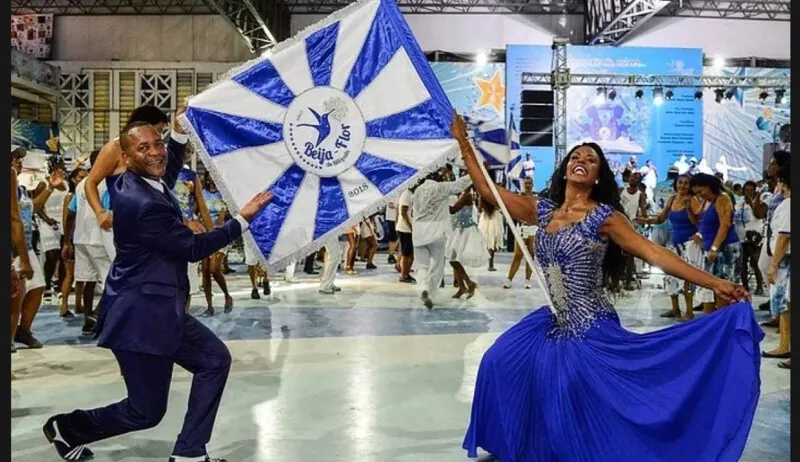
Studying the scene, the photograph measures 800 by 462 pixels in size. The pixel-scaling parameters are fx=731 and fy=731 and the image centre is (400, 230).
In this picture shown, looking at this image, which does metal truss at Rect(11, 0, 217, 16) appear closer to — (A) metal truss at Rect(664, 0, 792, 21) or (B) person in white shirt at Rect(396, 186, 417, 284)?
(B) person in white shirt at Rect(396, 186, 417, 284)

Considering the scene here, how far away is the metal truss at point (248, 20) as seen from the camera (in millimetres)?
14030

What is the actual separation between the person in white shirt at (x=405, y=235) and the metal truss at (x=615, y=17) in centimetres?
826

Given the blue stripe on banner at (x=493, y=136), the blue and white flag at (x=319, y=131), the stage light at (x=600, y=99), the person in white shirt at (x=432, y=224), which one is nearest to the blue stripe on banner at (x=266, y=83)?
the blue and white flag at (x=319, y=131)

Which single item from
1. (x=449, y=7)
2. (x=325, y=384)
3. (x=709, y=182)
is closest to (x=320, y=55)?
(x=325, y=384)

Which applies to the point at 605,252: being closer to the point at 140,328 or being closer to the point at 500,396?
the point at 500,396

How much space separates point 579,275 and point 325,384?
6.71 feet

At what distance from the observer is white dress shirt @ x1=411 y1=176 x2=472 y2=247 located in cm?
740

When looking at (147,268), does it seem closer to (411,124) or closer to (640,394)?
(411,124)

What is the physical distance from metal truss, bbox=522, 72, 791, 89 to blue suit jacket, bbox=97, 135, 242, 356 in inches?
552

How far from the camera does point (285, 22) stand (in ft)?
59.6

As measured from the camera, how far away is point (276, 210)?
3324 millimetres

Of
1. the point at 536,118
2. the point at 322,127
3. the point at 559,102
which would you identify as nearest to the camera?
the point at 322,127

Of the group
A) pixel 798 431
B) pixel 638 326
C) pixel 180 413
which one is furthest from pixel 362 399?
pixel 638 326

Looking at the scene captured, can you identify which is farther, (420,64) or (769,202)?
(769,202)
